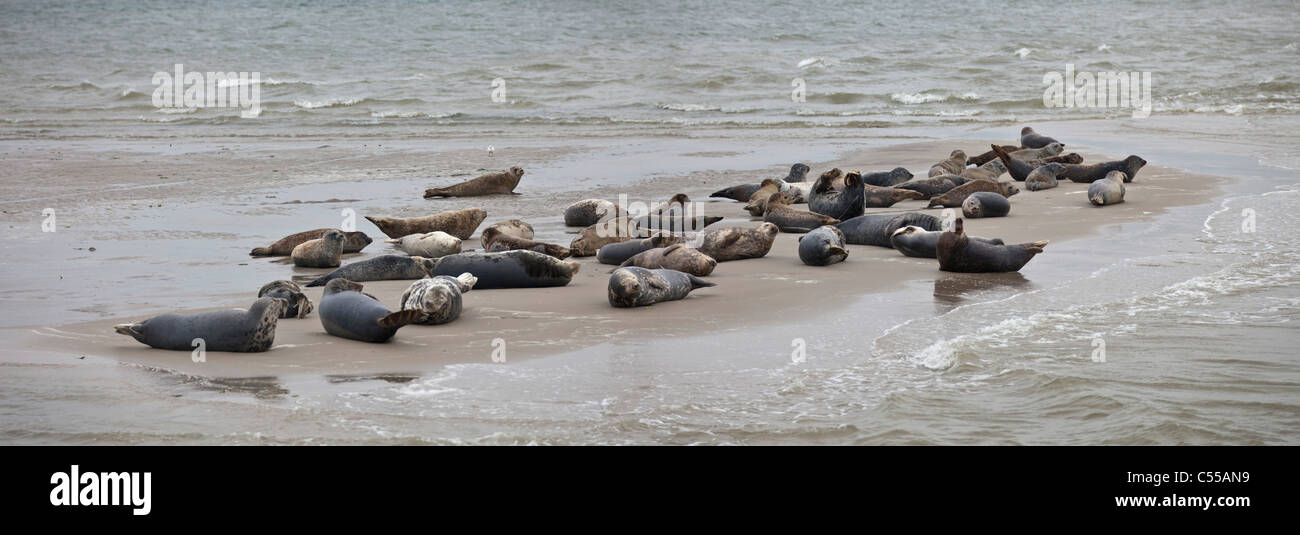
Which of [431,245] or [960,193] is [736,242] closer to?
[431,245]

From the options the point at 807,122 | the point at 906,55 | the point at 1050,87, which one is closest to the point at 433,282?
the point at 807,122

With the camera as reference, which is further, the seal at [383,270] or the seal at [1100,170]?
the seal at [1100,170]

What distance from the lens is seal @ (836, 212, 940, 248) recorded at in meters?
6.59

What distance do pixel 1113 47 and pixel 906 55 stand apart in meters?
5.22

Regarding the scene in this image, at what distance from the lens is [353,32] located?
35.7 metres

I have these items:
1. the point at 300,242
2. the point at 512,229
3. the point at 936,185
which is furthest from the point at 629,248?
the point at 936,185

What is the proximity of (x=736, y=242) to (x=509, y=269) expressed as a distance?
1.41 m

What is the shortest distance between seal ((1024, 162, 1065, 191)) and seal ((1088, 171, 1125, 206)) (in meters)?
0.70

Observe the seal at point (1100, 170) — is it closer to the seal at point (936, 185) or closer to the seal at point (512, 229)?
the seal at point (936, 185)

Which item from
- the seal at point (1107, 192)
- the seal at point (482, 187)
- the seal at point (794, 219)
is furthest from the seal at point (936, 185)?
the seal at point (482, 187)

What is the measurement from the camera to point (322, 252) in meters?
6.23

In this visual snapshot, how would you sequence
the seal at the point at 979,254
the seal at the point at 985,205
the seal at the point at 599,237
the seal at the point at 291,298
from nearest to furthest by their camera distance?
the seal at the point at 291,298
the seal at the point at 979,254
the seal at the point at 599,237
the seal at the point at 985,205

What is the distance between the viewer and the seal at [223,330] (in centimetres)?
411

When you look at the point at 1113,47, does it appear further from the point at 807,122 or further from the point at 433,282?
the point at 433,282
